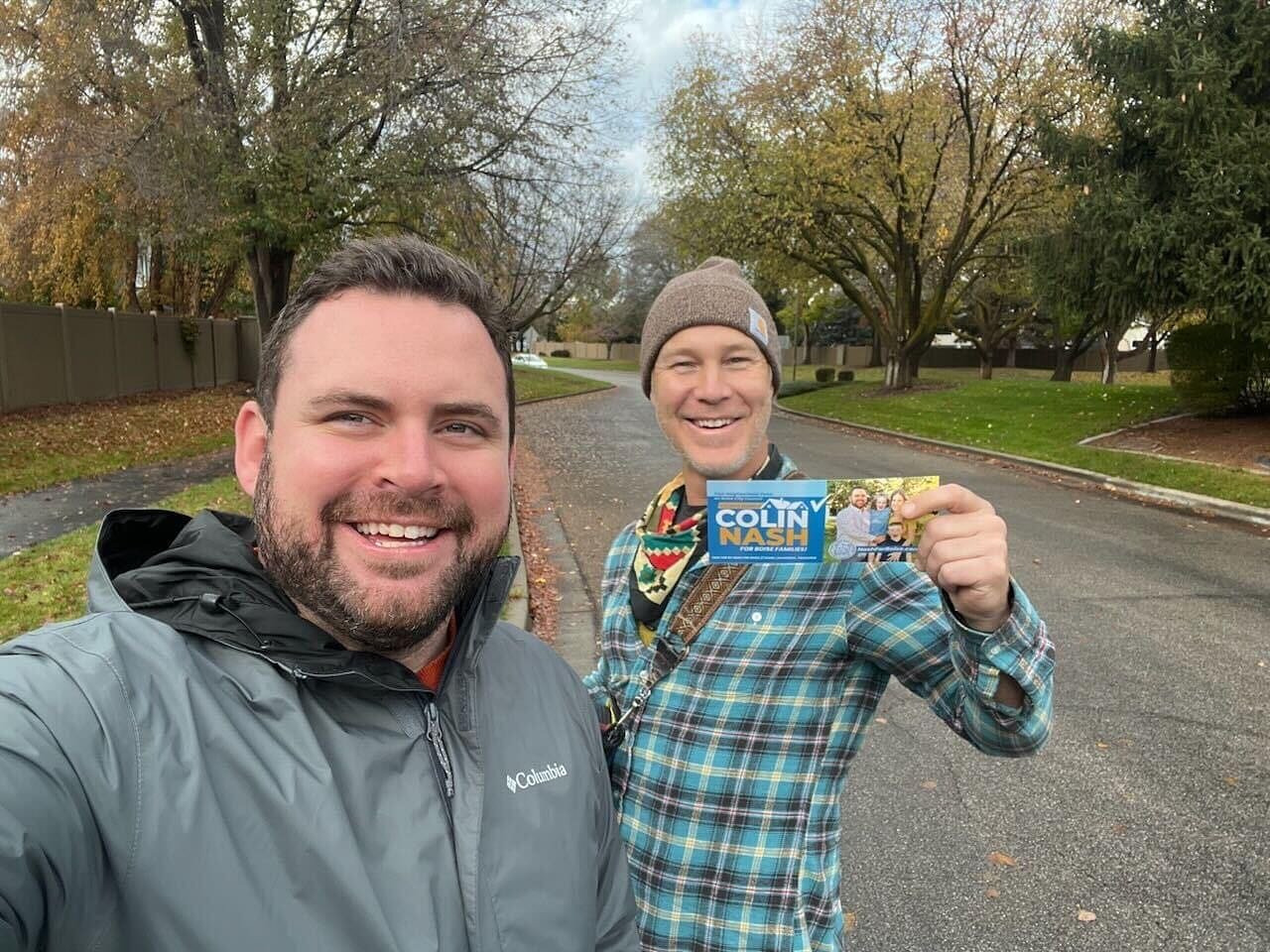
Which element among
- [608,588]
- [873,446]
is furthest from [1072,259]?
[608,588]

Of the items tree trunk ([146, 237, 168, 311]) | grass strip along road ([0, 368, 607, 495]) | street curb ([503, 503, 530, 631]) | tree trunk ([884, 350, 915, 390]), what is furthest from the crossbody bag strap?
tree trunk ([146, 237, 168, 311])

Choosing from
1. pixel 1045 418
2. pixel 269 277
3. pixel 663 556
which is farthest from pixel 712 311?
pixel 1045 418

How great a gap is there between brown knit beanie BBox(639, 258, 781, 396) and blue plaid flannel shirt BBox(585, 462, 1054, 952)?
0.65 m

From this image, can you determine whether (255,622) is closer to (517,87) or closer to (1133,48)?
(517,87)

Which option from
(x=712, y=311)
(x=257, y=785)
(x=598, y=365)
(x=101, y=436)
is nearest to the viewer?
(x=257, y=785)

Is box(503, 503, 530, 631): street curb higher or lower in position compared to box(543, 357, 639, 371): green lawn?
lower

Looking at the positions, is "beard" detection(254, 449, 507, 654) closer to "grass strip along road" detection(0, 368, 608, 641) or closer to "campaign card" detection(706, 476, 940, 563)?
"campaign card" detection(706, 476, 940, 563)

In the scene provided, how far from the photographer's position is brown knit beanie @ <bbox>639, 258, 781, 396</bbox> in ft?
6.49

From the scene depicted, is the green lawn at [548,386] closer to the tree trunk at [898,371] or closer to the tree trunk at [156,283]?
the tree trunk at [156,283]

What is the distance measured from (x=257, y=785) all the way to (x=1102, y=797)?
12.6 ft

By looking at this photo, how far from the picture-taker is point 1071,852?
10.7ft

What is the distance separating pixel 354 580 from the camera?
1300 mm

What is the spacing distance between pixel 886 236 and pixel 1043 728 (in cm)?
2578

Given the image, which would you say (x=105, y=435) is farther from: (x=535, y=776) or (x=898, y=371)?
(x=898, y=371)
